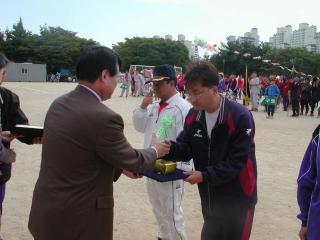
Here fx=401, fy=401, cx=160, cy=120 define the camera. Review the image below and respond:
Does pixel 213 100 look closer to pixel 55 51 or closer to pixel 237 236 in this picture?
pixel 237 236

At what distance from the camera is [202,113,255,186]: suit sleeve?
298 cm

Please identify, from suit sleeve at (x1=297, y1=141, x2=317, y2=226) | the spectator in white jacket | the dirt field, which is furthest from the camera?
the dirt field

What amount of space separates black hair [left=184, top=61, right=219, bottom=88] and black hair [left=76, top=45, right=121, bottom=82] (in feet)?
2.47

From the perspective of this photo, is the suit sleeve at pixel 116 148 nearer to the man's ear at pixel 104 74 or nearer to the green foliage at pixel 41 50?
the man's ear at pixel 104 74

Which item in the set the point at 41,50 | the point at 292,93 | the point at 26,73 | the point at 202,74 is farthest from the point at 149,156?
the point at 41,50

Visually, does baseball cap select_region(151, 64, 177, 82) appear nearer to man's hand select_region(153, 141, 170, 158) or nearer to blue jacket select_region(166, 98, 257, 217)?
blue jacket select_region(166, 98, 257, 217)

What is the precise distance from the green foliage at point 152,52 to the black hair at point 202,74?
71599 millimetres

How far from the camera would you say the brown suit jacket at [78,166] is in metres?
2.39

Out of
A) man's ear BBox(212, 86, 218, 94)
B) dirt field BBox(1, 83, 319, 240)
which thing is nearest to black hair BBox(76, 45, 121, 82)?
man's ear BBox(212, 86, 218, 94)

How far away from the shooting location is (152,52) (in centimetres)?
7456

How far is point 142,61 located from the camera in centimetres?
7481

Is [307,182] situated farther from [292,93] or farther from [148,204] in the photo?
[292,93]

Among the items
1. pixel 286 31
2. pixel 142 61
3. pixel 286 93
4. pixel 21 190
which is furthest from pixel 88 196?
pixel 286 31

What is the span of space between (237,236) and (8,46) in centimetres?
6910
